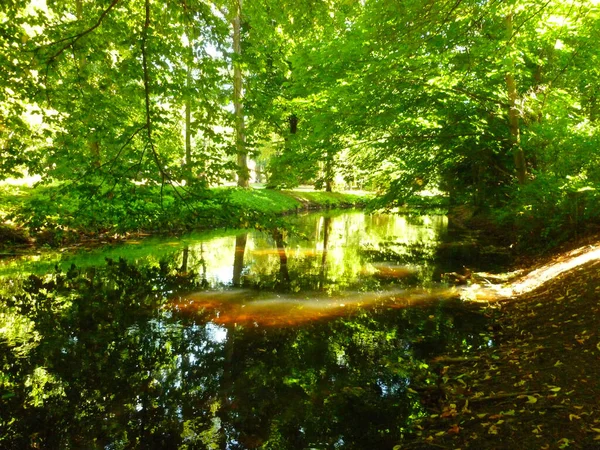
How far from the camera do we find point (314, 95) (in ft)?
41.5

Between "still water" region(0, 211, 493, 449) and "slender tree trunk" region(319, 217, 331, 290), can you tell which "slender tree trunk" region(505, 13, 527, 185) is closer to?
"still water" region(0, 211, 493, 449)

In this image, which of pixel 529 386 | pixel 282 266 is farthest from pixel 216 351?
pixel 282 266

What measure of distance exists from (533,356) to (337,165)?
1012 cm

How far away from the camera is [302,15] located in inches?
240

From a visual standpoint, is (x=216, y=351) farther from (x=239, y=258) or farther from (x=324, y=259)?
(x=324, y=259)

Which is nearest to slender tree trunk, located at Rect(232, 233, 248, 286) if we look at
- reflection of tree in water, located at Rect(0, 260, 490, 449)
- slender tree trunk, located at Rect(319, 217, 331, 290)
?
slender tree trunk, located at Rect(319, 217, 331, 290)

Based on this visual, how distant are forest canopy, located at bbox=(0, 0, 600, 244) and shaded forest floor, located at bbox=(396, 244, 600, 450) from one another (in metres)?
3.75

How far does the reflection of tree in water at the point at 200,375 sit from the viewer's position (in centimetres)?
393

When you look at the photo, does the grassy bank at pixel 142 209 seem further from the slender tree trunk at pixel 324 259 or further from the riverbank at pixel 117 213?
the slender tree trunk at pixel 324 259

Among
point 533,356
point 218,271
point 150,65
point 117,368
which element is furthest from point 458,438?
point 218,271

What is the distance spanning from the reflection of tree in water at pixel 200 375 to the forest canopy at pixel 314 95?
232 centimetres

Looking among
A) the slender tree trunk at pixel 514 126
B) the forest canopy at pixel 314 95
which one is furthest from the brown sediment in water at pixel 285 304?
the slender tree trunk at pixel 514 126

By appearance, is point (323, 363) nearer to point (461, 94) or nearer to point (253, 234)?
point (461, 94)

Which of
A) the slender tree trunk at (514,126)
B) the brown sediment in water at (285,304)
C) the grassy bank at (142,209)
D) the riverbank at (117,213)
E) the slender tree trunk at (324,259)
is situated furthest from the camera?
the slender tree trunk at (514,126)
